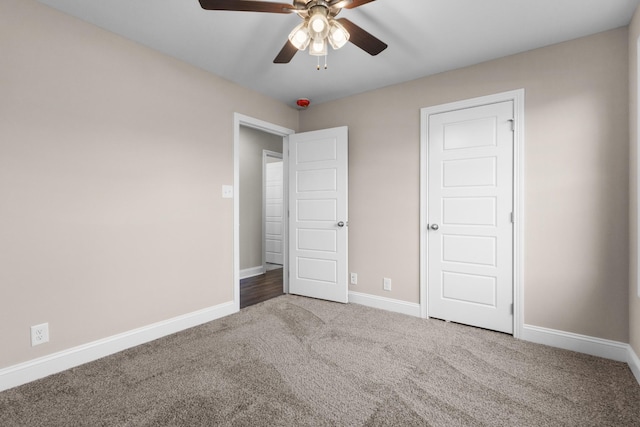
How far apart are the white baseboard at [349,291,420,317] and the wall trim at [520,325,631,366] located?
95cm

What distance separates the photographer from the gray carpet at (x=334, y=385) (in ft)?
5.27

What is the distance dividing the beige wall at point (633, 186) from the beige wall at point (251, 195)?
4.43 metres

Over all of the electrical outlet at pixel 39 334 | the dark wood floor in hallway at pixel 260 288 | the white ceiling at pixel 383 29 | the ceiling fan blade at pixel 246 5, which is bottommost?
the dark wood floor in hallway at pixel 260 288

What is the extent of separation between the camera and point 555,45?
2457 mm

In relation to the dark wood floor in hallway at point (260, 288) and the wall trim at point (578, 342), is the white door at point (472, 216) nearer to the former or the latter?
the wall trim at point (578, 342)

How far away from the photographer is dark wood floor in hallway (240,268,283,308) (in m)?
3.77

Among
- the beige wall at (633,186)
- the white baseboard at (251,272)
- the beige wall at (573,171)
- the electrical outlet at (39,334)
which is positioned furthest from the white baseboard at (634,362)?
the white baseboard at (251,272)

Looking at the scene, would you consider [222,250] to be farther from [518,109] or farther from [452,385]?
[518,109]

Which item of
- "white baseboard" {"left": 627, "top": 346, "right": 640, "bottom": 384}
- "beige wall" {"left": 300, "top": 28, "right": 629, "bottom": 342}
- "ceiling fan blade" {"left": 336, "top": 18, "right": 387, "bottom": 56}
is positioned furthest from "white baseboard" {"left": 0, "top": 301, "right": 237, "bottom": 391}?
"white baseboard" {"left": 627, "top": 346, "right": 640, "bottom": 384}

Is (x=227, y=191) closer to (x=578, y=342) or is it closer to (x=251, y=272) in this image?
(x=251, y=272)

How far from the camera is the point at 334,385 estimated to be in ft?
6.21

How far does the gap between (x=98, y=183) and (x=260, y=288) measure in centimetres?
252

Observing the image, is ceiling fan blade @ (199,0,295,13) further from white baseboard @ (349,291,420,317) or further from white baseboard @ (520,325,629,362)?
white baseboard @ (520,325,629,362)

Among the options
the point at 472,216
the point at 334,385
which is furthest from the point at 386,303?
the point at 334,385
